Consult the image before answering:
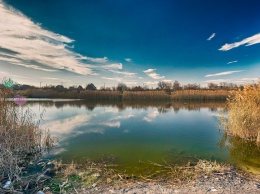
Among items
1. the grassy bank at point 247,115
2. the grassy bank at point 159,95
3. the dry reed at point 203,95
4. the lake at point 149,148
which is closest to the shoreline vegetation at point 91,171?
the grassy bank at point 247,115

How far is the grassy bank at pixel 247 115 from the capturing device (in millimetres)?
7605

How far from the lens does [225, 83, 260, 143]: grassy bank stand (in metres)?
7.61

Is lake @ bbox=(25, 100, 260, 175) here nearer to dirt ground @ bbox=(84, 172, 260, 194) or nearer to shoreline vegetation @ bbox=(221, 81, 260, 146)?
Result: shoreline vegetation @ bbox=(221, 81, 260, 146)

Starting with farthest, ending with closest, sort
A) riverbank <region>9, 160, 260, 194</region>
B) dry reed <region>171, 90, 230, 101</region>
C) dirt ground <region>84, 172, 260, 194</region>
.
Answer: dry reed <region>171, 90, 230, 101</region> → riverbank <region>9, 160, 260, 194</region> → dirt ground <region>84, 172, 260, 194</region>

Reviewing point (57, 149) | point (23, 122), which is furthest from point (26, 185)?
point (23, 122)

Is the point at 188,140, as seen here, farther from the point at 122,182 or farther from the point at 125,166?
the point at 122,182

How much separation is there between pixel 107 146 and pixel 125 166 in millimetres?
2249

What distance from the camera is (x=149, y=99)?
36.0 meters

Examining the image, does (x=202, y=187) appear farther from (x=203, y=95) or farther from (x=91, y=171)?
(x=203, y=95)

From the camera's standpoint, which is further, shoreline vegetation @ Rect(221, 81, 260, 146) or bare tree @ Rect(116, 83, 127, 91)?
bare tree @ Rect(116, 83, 127, 91)

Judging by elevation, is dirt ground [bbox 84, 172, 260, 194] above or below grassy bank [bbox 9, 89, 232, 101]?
below

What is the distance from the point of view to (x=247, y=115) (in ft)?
25.6

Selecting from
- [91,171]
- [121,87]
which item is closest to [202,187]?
[91,171]

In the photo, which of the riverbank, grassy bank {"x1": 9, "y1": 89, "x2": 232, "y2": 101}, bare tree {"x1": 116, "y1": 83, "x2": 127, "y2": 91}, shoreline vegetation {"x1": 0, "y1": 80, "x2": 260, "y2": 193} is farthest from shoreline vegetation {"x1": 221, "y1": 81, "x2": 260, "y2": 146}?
bare tree {"x1": 116, "y1": 83, "x2": 127, "y2": 91}
